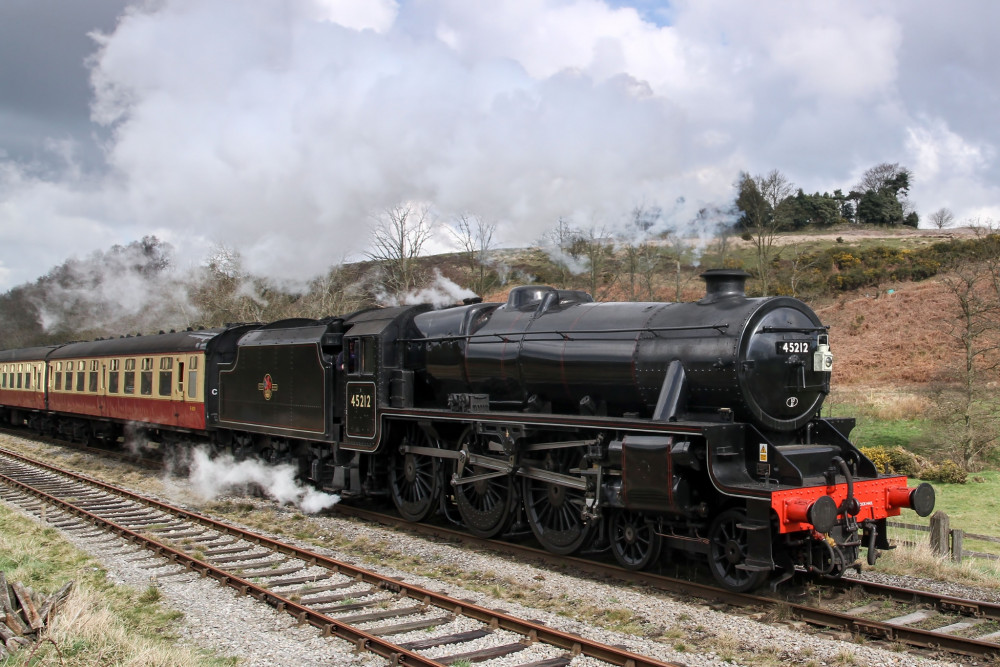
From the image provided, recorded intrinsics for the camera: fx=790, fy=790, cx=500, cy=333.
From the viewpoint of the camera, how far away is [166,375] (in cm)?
1677

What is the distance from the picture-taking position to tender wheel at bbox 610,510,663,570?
7926mm

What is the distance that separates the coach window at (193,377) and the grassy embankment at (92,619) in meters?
6.06

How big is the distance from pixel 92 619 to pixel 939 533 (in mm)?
8935

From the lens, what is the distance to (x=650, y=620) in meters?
6.66

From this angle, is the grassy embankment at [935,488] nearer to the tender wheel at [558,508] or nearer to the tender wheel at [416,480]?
the tender wheel at [558,508]

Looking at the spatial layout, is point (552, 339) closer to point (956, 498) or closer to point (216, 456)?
point (216, 456)

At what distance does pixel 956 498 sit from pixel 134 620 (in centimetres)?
1468

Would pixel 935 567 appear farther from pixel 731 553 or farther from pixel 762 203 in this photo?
pixel 762 203

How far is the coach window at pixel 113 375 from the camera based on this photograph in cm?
1956

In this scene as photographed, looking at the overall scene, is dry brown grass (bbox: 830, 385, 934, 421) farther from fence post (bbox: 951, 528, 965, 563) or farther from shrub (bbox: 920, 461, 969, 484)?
fence post (bbox: 951, 528, 965, 563)

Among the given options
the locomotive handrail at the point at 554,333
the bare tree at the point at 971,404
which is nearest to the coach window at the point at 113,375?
the locomotive handrail at the point at 554,333

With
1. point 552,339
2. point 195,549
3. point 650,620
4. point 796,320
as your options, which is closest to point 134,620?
point 195,549

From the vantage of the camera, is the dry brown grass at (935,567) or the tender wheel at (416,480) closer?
the dry brown grass at (935,567)

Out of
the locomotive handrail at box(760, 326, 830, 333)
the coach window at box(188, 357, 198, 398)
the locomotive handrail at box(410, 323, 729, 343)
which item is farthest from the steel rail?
the locomotive handrail at box(760, 326, 830, 333)
